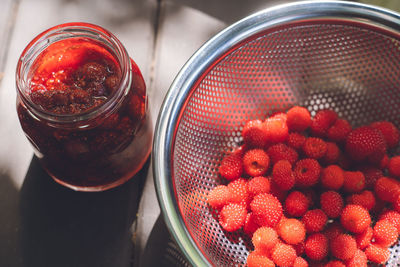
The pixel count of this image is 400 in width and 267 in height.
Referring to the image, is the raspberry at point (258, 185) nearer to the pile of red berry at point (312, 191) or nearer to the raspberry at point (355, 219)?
the pile of red berry at point (312, 191)

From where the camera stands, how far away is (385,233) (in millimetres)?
615

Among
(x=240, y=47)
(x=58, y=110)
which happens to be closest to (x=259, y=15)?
(x=240, y=47)

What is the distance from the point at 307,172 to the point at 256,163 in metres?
0.08

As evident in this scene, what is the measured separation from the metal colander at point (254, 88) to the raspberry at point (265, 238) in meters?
0.06

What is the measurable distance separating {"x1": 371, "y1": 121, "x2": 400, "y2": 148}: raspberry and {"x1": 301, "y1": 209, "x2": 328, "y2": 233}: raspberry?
191 mm

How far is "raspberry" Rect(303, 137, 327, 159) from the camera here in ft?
2.17

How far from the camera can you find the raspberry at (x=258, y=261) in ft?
1.94

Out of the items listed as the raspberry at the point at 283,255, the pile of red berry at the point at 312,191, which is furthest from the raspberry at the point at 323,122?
the raspberry at the point at 283,255

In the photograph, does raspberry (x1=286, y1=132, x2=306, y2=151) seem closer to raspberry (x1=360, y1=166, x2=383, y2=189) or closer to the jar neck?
raspberry (x1=360, y1=166, x2=383, y2=189)

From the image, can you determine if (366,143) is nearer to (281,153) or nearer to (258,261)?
(281,153)

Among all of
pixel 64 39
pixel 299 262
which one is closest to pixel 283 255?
pixel 299 262

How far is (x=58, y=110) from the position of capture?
0.56 meters

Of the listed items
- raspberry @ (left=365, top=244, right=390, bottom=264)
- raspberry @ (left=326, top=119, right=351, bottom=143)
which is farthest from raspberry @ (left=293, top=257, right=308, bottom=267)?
raspberry @ (left=326, top=119, right=351, bottom=143)

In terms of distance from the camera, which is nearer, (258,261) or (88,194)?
(258,261)
